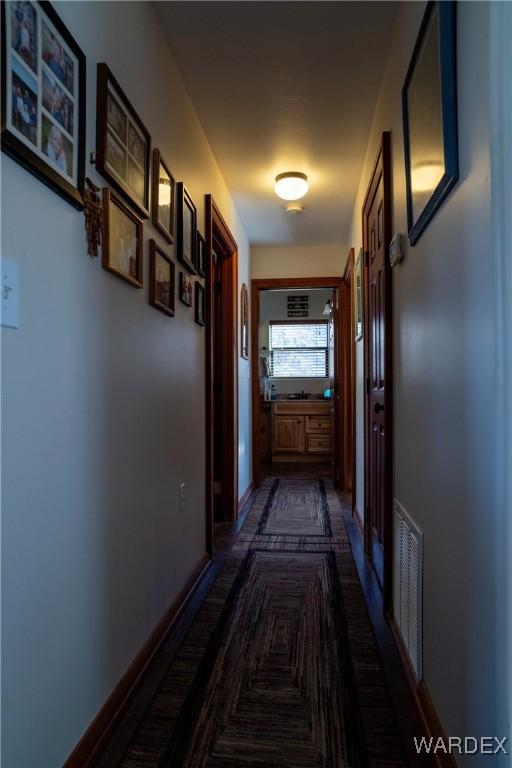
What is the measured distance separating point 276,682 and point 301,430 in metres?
4.65

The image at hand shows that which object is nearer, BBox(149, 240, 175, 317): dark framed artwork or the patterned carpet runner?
the patterned carpet runner

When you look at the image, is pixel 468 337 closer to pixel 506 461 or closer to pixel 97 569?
pixel 506 461

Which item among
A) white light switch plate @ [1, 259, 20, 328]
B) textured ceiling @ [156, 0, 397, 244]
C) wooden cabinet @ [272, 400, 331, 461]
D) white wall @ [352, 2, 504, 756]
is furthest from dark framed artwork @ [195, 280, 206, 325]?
wooden cabinet @ [272, 400, 331, 461]

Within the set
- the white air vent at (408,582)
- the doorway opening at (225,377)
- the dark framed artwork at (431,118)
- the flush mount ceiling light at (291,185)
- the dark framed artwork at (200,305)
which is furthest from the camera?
the doorway opening at (225,377)

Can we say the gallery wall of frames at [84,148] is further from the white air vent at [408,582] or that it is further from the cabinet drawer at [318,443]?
the cabinet drawer at [318,443]

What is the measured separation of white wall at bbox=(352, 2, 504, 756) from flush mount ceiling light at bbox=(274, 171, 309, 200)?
1.51m

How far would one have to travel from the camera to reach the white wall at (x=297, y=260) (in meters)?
4.60

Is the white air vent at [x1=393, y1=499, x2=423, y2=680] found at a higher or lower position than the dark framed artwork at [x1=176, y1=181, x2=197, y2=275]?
lower

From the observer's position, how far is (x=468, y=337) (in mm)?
975

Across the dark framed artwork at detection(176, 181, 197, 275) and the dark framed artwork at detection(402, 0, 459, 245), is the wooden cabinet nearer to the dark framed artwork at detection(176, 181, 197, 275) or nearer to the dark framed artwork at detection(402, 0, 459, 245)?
the dark framed artwork at detection(176, 181, 197, 275)

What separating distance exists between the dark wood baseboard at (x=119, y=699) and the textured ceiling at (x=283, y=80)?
7.62ft

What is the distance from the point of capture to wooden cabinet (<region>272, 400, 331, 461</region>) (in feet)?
19.9

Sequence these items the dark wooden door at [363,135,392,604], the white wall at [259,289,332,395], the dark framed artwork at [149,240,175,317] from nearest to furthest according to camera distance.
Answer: the dark framed artwork at [149,240,175,317] → the dark wooden door at [363,135,392,604] → the white wall at [259,289,332,395]

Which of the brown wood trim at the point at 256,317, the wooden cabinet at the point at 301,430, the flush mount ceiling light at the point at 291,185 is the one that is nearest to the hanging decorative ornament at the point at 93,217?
the flush mount ceiling light at the point at 291,185
